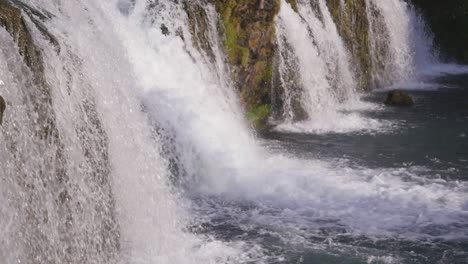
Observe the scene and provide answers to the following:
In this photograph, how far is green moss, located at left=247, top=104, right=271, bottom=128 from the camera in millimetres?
13812

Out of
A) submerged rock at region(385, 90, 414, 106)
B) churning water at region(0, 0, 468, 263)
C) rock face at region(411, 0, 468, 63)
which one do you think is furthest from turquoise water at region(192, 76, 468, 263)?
rock face at region(411, 0, 468, 63)

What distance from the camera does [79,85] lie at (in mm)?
7930

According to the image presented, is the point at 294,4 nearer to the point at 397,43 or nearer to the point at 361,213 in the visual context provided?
the point at 397,43

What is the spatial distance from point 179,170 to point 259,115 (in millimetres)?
4055

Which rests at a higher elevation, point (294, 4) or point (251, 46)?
point (294, 4)

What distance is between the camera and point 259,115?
14.2 meters

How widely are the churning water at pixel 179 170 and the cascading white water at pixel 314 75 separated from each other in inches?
25.1

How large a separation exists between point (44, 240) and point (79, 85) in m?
1.97

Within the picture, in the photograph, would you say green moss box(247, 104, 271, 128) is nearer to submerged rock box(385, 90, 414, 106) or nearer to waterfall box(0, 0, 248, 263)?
waterfall box(0, 0, 248, 263)

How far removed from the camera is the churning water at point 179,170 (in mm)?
6895

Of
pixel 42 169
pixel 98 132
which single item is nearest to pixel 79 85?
pixel 98 132

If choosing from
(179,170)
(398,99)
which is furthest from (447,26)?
(179,170)

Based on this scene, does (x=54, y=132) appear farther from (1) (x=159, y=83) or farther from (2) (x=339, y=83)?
(2) (x=339, y=83)

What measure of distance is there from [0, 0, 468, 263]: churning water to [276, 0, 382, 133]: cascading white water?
64cm
